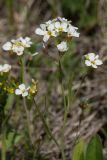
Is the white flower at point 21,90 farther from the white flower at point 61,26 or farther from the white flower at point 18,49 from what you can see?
the white flower at point 61,26

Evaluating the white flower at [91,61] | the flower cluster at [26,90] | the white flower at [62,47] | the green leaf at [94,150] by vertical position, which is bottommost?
the green leaf at [94,150]

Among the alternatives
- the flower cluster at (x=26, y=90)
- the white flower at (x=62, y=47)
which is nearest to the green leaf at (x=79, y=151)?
the flower cluster at (x=26, y=90)

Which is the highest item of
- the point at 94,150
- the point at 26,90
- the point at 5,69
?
the point at 5,69

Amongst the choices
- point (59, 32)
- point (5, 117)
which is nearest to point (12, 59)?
point (5, 117)

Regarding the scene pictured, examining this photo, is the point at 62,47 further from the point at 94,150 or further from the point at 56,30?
the point at 94,150

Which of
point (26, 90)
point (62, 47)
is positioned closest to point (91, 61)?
point (62, 47)

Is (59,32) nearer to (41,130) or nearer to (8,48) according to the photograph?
(8,48)

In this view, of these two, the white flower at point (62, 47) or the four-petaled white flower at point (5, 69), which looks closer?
the white flower at point (62, 47)
